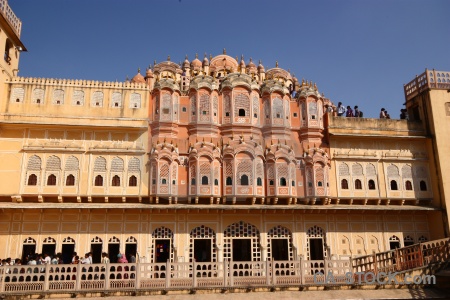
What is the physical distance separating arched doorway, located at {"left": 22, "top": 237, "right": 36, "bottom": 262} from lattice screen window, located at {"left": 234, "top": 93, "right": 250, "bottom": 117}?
11983 mm

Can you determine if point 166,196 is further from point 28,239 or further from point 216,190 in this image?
point 28,239

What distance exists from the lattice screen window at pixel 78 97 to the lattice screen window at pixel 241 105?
26.7 ft

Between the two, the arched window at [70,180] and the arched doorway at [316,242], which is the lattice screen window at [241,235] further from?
the arched window at [70,180]

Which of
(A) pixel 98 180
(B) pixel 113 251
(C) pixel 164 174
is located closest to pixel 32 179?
(A) pixel 98 180

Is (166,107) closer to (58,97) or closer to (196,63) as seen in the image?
(58,97)

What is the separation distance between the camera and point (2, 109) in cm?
2042

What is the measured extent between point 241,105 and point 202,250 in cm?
809

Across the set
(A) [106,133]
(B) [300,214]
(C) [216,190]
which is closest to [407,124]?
(B) [300,214]

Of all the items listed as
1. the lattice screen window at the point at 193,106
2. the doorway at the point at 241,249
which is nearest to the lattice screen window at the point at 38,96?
the lattice screen window at the point at 193,106

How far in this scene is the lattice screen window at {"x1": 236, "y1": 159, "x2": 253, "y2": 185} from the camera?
69.2 ft

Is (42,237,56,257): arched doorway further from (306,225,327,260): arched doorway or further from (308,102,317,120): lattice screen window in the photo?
(308,102,317,120): lattice screen window

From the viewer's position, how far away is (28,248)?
19.3 m

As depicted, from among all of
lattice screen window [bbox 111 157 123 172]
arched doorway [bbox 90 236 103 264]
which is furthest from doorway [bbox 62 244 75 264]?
lattice screen window [bbox 111 157 123 172]

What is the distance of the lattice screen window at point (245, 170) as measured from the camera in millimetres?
21078
